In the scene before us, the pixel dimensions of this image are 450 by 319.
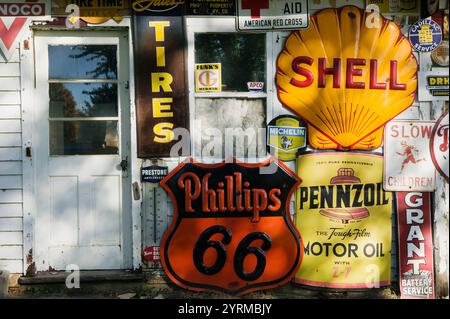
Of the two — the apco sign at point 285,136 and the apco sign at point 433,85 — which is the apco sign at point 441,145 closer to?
the apco sign at point 433,85

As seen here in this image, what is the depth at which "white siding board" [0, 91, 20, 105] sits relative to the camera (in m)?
3.91

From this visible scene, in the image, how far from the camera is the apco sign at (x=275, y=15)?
396cm

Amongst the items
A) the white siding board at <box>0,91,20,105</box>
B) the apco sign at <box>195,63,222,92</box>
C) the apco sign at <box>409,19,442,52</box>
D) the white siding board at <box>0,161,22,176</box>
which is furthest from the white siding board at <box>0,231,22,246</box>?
the apco sign at <box>409,19,442,52</box>

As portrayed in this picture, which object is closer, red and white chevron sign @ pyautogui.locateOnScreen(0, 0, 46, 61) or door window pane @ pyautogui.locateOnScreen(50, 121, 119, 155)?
red and white chevron sign @ pyautogui.locateOnScreen(0, 0, 46, 61)

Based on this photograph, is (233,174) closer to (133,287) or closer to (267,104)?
(267,104)

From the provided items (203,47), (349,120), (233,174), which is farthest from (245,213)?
(203,47)

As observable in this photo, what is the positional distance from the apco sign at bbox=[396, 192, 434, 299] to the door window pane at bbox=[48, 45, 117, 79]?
10.6ft

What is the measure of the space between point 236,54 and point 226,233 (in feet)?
5.85

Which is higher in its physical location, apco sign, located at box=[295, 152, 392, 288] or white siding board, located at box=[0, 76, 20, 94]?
white siding board, located at box=[0, 76, 20, 94]

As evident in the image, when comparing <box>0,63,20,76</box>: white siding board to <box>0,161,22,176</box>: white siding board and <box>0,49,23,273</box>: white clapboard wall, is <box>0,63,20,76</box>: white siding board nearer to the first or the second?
<box>0,49,23,273</box>: white clapboard wall

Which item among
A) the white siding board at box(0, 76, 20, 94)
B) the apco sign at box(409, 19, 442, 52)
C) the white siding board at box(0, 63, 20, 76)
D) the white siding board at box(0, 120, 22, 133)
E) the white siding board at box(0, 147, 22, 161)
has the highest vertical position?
the apco sign at box(409, 19, 442, 52)

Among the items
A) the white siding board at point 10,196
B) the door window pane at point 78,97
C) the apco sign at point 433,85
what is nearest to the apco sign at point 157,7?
the door window pane at point 78,97

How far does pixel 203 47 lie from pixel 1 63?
6.47 feet

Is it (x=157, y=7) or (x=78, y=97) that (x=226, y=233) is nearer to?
(x=78, y=97)
